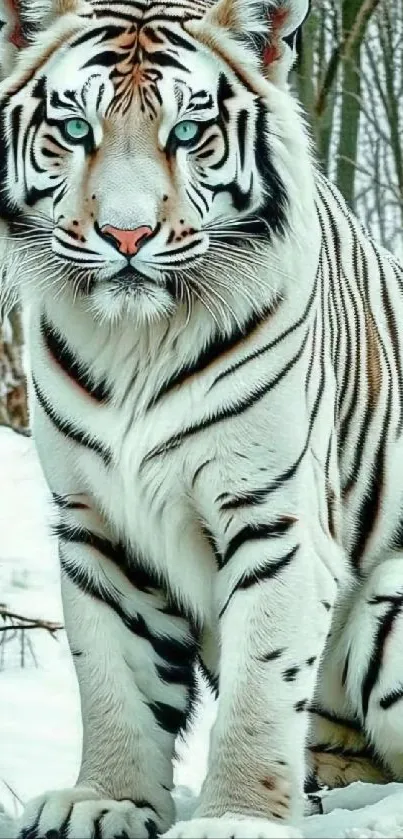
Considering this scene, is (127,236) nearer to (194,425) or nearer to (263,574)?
(194,425)

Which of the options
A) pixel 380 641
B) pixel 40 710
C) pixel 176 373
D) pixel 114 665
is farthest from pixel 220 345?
pixel 40 710

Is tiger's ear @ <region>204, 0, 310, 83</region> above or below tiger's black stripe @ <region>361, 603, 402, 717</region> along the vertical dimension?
above

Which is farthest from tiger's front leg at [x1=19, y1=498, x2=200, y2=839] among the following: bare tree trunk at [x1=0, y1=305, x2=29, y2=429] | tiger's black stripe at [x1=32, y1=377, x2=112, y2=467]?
bare tree trunk at [x1=0, y1=305, x2=29, y2=429]

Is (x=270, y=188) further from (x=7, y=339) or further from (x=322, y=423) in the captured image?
(x=7, y=339)

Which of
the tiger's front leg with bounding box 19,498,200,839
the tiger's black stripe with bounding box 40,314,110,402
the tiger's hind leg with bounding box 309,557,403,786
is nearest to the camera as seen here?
the tiger's black stripe with bounding box 40,314,110,402

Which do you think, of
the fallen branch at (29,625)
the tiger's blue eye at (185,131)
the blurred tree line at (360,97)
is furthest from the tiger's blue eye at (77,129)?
the blurred tree line at (360,97)

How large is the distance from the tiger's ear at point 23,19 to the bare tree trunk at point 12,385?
16.8 feet

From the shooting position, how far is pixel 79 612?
3549 mm

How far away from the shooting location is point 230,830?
307 centimetres

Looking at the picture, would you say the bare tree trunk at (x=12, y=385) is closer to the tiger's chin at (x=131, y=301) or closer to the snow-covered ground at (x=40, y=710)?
the snow-covered ground at (x=40, y=710)

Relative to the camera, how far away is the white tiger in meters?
3.07

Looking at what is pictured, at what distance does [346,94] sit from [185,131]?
5831 millimetres

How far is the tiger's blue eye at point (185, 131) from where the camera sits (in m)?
3.08

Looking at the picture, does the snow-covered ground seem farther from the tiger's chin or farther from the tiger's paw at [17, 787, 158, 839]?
the tiger's chin
